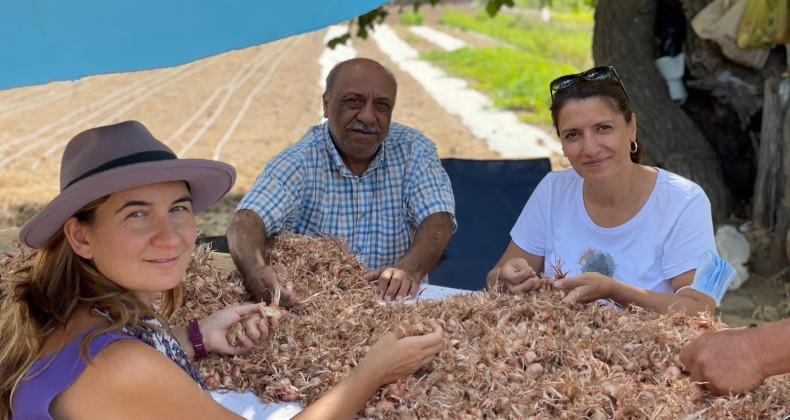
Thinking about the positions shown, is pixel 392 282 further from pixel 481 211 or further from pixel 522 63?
pixel 522 63

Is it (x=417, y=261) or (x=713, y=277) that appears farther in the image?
(x=417, y=261)

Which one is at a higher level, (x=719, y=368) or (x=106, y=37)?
(x=106, y=37)

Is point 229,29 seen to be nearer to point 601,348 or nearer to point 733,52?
point 601,348

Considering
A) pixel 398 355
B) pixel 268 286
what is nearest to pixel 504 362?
pixel 398 355

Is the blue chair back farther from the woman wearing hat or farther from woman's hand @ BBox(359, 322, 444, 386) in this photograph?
the woman wearing hat

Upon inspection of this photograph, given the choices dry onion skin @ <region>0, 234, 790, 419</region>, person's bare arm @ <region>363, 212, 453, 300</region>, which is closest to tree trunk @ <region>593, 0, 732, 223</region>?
person's bare arm @ <region>363, 212, 453, 300</region>

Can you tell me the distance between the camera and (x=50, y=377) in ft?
5.49

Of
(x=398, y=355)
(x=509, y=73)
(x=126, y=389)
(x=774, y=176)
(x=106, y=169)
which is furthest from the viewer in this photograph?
(x=509, y=73)

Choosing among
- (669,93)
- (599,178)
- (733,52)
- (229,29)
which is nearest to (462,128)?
(669,93)

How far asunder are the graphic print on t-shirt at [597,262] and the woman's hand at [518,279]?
0.42 metres

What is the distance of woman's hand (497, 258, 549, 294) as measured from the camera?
8.08ft

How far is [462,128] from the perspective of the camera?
13.6 metres

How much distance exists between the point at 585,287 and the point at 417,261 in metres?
1.03

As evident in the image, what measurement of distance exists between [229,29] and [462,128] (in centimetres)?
1169
